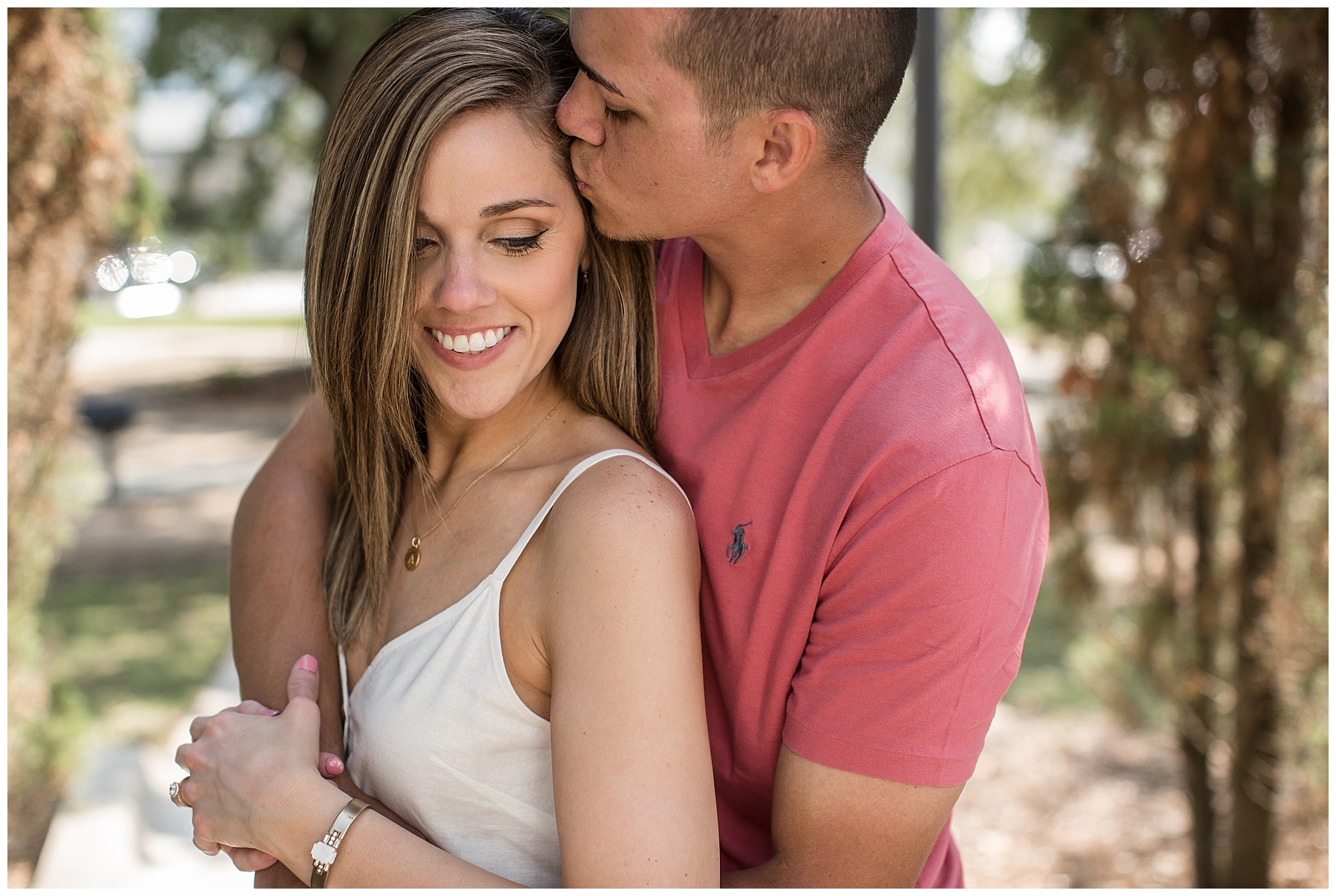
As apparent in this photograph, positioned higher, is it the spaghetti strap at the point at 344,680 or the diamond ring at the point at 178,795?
the spaghetti strap at the point at 344,680

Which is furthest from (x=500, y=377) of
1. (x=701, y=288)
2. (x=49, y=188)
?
(x=49, y=188)

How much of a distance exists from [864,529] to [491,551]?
0.61 m

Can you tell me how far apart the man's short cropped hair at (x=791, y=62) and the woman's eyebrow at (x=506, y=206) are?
302 mm

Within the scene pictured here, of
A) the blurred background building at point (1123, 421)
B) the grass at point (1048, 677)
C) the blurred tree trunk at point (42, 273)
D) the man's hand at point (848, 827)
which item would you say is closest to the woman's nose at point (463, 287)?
the man's hand at point (848, 827)

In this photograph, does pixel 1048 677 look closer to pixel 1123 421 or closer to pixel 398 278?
pixel 1123 421

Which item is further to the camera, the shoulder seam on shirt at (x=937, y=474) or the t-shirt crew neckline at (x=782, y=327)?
the t-shirt crew neckline at (x=782, y=327)

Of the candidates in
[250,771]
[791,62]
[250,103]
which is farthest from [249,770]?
[250,103]

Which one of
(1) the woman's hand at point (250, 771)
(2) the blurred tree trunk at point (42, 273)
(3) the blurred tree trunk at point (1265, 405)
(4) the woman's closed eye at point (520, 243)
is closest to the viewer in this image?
(1) the woman's hand at point (250, 771)

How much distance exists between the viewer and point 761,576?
1.69 meters

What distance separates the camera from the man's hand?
157 cm

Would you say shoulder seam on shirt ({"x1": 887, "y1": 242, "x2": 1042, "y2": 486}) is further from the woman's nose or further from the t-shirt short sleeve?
the woman's nose

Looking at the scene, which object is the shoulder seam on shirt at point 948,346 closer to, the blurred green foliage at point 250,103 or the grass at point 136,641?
the grass at point 136,641

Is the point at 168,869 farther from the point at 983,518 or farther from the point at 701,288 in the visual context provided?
the point at 983,518

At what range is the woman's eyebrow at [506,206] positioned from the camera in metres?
1.71
